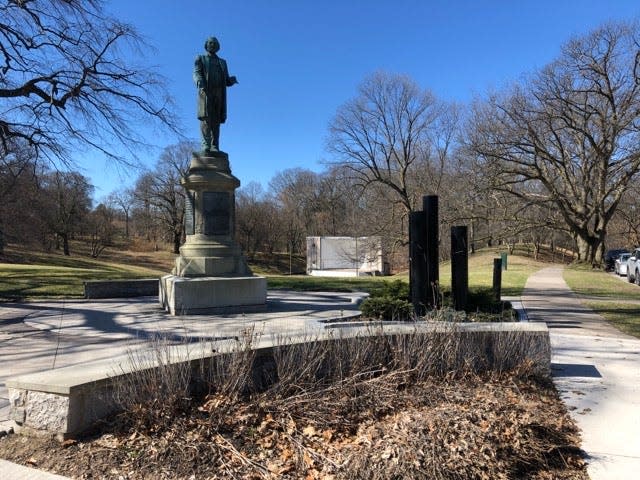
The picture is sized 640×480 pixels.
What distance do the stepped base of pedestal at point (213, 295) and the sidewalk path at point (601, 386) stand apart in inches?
226

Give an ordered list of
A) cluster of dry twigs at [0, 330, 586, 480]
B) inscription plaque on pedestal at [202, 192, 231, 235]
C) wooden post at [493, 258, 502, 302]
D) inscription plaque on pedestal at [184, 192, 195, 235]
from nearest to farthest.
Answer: cluster of dry twigs at [0, 330, 586, 480] → wooden post at [493, 258, 502, 302] → inscription plaque on pedestal at [202, 192, 231, 235] → inscription plaque on pedestal at [184, 192, 195, 235]

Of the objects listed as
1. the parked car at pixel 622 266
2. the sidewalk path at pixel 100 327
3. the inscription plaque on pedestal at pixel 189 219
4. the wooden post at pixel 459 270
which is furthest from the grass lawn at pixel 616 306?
the parked car at pixel 622 266

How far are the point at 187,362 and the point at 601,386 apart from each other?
14.8ft

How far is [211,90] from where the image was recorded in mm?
11070

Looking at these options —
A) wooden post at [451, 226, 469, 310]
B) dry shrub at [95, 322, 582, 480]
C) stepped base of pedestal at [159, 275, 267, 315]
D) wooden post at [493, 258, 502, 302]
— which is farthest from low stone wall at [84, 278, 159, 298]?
dry shrub at [95, 322, 582, 480]

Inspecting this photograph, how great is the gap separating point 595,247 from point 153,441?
39.9 meters

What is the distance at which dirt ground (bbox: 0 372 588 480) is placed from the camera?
317 centimetres

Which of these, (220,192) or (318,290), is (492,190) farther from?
(220,192)

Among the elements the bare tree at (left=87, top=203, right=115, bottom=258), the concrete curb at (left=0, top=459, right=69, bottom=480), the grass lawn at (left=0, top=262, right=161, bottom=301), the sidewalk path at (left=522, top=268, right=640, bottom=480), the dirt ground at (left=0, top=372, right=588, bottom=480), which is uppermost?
the bare tree at (left=87, top=203, right=115, bottom=258)

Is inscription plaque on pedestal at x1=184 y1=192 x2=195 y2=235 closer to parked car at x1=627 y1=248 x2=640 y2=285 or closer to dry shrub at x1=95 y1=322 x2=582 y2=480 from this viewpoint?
dry shrub at x1=95 y1=322 x2=582 y2=480

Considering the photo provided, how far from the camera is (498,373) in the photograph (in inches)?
209

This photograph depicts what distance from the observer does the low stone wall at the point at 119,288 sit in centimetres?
1377

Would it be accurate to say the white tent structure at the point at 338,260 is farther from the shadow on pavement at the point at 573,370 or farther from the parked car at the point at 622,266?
the shadow on pavement at the point at 573,370

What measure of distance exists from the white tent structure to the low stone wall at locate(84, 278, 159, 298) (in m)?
28.3
